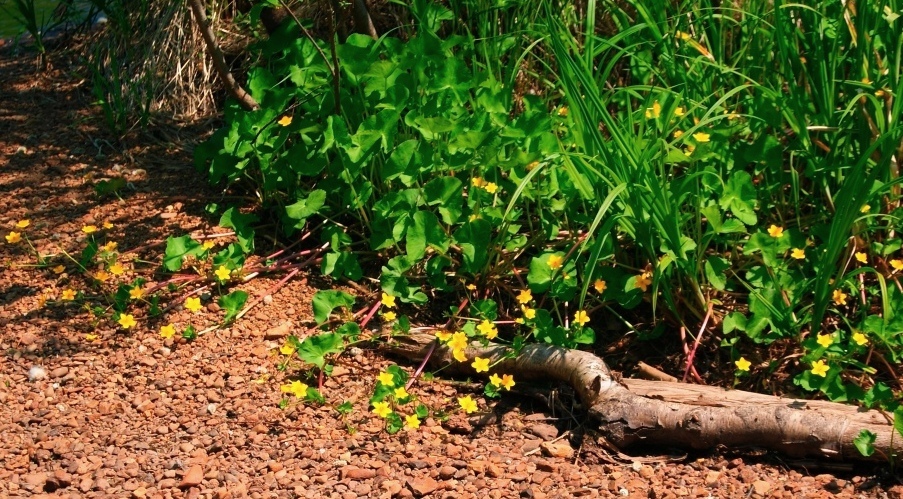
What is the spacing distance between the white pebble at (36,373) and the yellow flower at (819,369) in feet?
7.31

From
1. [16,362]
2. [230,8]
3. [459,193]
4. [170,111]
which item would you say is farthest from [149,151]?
[459,193]

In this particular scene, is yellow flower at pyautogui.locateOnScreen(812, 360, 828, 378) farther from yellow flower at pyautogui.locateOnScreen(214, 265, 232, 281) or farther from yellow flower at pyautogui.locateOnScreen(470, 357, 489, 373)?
yellow flower at pyautogui.locateOnScreen(214, 265, 232, 281)

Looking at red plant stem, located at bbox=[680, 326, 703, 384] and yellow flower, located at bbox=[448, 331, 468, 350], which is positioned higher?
yellow flower, located at bbox=[448, 331, 468, 350]

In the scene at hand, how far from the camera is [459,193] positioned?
3.10m

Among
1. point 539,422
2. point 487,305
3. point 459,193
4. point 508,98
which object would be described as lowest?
point 539,422

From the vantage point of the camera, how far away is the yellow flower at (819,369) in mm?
2615

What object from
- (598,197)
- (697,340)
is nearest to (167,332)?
(598,197)

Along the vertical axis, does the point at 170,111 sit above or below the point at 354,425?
above

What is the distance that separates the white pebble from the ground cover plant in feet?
0.99

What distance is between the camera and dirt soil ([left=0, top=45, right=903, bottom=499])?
8.35ft

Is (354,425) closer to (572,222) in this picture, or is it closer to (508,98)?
(572,222)

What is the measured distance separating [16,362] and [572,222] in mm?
1784

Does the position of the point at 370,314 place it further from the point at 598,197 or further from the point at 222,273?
the point at 598,197

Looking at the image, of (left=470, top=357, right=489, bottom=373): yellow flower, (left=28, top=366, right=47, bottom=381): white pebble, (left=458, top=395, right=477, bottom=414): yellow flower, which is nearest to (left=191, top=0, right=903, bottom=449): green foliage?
(left=470, top=357, right=489, bottom=373): yellow flower
